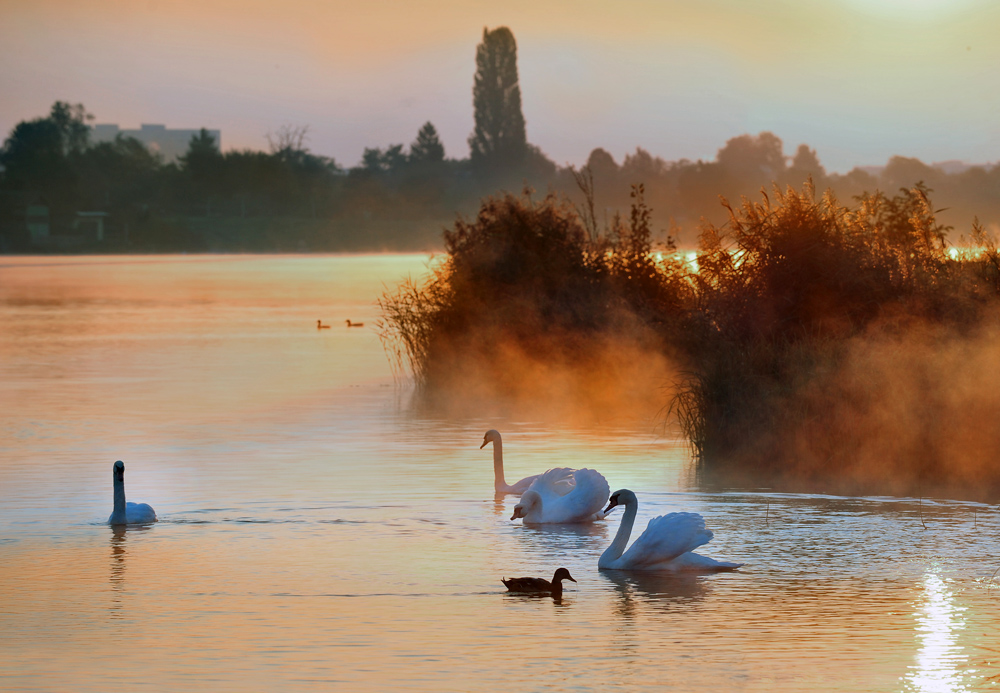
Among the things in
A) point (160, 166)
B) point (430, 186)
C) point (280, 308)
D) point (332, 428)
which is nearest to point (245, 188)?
point (160, 166)

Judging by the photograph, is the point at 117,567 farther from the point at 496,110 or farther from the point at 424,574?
the point at 496,110

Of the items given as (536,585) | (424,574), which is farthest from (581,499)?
(536,585)

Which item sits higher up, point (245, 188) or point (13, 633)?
point (245, 188)

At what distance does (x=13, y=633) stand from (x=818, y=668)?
525 centimetres

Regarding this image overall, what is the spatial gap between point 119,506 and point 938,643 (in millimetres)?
7487

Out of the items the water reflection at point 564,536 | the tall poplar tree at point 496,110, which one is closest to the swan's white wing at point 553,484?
the water reflection at point 564,536

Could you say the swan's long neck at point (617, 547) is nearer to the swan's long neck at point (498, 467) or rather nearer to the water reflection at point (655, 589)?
the water reflection at point (655, 589)

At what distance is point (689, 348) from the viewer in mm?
21281

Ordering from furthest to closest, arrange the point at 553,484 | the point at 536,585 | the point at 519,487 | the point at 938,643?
the point at 519,487
the point at 553,484
the point at 536,585
the point at 938,643

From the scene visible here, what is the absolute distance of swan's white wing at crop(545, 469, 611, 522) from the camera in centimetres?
1367

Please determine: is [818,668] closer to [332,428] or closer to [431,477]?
[431,477]

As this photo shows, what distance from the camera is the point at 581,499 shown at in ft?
44.9

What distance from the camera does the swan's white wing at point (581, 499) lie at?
538 inches

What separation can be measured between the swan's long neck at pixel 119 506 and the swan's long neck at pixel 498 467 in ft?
12.7
